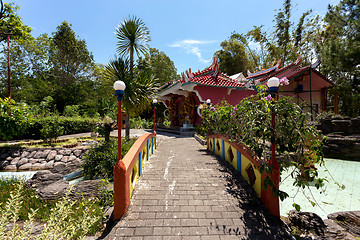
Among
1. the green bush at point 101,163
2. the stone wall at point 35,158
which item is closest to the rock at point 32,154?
the stone wall at point 35,158

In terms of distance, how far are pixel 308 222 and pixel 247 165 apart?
5.27ft

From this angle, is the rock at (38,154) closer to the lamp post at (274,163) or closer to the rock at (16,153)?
the rock at (16,153)

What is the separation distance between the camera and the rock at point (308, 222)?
319 cm

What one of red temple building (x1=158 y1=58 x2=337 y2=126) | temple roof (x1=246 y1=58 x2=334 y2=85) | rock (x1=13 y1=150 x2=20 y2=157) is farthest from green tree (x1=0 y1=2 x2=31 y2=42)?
temple roof (x1=246 y1=58 x2=334 y2=85)

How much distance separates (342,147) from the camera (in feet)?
33.8

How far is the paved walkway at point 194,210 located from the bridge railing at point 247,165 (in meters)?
0.18

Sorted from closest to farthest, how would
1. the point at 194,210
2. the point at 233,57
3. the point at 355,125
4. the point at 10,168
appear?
the point at 194,210 < the point at 10,168 < the point at 355,125 < the point at 233,57

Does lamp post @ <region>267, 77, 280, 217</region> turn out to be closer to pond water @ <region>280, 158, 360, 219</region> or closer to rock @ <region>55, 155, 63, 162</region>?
pond water @ <region>280, 158, 360, 219</region>

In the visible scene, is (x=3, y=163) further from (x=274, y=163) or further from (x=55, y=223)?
(x=274, y=163)

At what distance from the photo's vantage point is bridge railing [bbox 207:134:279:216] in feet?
11.2

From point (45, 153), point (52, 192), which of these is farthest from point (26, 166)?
point (52, 192)

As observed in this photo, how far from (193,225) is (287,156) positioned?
2106 mm

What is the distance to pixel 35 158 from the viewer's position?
9.31m

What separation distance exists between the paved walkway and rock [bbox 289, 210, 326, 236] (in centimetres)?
59
